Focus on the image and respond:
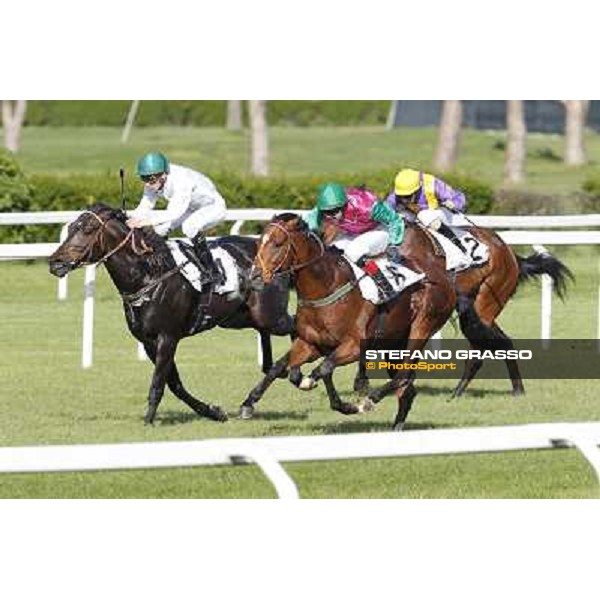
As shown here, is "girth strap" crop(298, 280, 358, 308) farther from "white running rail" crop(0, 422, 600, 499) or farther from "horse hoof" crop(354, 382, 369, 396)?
"white running rail" crop(0, 422, 600, 499)

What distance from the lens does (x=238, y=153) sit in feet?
122

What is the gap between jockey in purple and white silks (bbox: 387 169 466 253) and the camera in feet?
37.6

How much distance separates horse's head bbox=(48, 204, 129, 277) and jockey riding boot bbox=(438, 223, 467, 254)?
1.95 metres

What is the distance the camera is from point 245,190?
20.6 meters

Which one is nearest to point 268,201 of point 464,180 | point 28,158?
point 464,180

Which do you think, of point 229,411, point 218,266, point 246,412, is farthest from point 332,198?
point 229,411

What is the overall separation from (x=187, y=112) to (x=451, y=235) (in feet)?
117

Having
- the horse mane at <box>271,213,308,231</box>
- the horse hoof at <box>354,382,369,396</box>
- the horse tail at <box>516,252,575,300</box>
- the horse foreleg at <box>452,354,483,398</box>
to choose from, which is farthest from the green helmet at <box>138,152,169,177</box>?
the horse tail at <box>516,252,575,300</box>

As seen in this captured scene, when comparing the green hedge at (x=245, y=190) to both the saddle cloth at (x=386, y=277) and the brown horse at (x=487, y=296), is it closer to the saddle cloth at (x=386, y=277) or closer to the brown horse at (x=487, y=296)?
the brown horse at (x=487, y=296)

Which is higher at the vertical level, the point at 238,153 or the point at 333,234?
the point at 333,234

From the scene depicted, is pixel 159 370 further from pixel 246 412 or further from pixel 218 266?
pixel 218 266

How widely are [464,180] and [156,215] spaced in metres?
10.0
